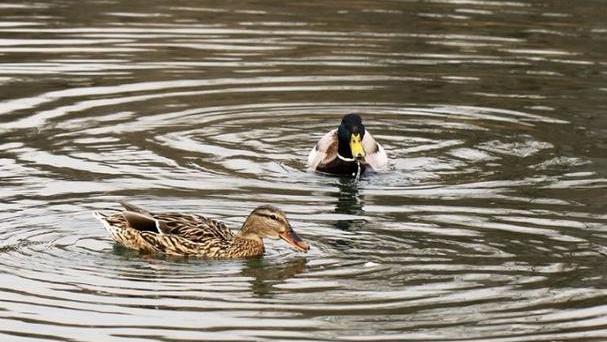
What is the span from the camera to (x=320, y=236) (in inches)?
→ 574

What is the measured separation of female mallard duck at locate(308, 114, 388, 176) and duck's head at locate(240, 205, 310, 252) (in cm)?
387

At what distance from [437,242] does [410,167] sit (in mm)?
3602

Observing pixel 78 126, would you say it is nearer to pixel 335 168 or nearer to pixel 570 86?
pixel 335 168

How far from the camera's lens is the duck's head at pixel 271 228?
13805mm

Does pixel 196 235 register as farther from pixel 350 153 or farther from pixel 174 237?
pixel 350 153

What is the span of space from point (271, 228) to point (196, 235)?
56 cm

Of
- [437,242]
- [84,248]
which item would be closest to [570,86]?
[437,242]

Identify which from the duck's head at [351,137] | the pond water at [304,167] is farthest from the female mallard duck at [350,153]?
the pond water at [304,167]

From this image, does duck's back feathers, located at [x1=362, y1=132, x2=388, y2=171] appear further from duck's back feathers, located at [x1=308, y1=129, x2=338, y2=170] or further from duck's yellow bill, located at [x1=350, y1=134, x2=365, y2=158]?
duck's back feathers, located at [x1=308, y1=129, x2=338, y2=170]

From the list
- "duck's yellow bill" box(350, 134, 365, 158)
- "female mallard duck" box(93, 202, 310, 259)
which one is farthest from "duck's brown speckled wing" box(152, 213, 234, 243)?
"duck's yellow bill" box(350, 134, 365, 158)

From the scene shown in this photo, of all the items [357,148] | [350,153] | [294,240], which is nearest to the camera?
[294,240]

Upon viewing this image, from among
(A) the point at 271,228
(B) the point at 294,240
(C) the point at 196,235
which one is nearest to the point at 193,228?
(C) the point at 196,235

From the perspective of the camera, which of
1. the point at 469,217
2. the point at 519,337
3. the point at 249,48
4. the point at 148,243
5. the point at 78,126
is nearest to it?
the point at 519,337

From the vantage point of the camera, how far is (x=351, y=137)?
1809 centimetres
